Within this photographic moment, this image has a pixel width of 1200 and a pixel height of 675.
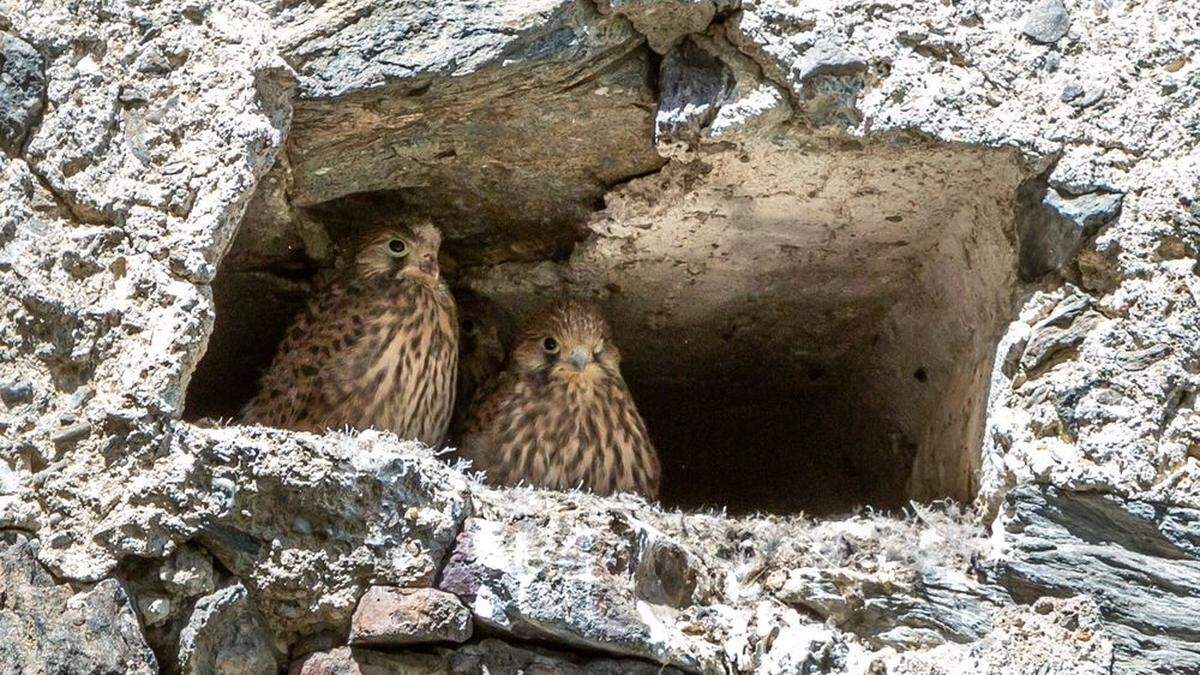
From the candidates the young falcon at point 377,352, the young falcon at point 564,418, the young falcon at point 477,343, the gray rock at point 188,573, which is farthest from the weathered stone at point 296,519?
the young falcon at point 477,343

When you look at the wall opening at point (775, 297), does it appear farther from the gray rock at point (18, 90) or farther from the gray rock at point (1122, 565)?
the gray rock at point (18, 90)

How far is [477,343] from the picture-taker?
568 centimetres

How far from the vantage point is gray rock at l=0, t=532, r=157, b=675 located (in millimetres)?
3459

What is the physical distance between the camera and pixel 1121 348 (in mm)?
3992

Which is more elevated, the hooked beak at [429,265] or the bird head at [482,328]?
the hooked beak at [429,265]

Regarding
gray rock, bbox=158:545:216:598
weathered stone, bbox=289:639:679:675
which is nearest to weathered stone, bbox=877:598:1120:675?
weathered stone, bbox=289:639:679:675

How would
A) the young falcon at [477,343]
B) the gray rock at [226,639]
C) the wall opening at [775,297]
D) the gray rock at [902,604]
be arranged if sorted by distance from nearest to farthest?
the gray rock at [226,639], the gray rock at [902,604], the wall opening at [775,297], the young falcon at [477,343]

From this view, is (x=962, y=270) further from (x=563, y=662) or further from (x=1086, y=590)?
(x=563, y=662)

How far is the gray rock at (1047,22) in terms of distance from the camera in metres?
4.32

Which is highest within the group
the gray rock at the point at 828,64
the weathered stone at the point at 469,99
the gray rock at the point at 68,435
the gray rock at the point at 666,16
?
the gray rock at the point at 666,16

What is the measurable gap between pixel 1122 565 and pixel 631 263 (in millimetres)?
1695

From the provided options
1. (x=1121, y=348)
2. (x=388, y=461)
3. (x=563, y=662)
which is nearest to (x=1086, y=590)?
(x=1121, y=348)

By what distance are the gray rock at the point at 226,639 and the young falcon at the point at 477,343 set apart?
71.4 inches

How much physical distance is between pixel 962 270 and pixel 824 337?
2.81 ft
